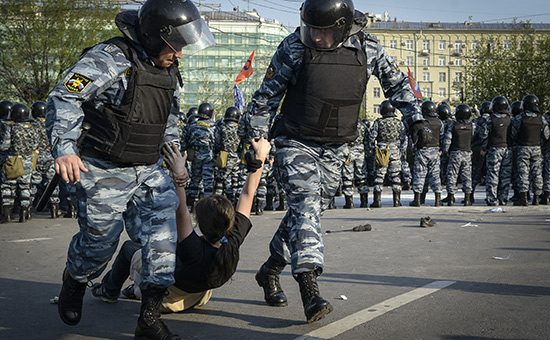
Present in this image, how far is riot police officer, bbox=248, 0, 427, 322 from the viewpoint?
454 centimetres

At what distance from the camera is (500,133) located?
13953 mm

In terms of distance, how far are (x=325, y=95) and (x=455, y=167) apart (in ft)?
34.1

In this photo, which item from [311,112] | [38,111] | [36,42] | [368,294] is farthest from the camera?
[36,42]

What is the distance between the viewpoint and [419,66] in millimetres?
89750

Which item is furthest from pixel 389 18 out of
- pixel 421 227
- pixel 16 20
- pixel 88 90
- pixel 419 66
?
pixel 88 90

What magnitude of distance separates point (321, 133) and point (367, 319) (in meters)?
1.37

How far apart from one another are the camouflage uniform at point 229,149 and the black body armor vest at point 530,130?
6187 millimetres

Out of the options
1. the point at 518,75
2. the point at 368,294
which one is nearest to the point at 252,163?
the point at 368,294

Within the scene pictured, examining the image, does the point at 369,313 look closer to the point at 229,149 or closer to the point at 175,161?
the point at 175,161

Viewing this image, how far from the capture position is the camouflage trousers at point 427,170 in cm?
1405

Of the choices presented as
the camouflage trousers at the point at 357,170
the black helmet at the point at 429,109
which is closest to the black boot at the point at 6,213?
the camouflage trousers at the point at 357,170

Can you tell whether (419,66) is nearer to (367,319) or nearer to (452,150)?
(452,150)

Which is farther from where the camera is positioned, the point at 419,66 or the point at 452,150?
the point at 419,66

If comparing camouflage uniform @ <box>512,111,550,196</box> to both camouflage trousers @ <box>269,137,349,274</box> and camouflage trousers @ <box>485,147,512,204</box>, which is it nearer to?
camouflage trousers @ <box>485,147,512,204</box>
